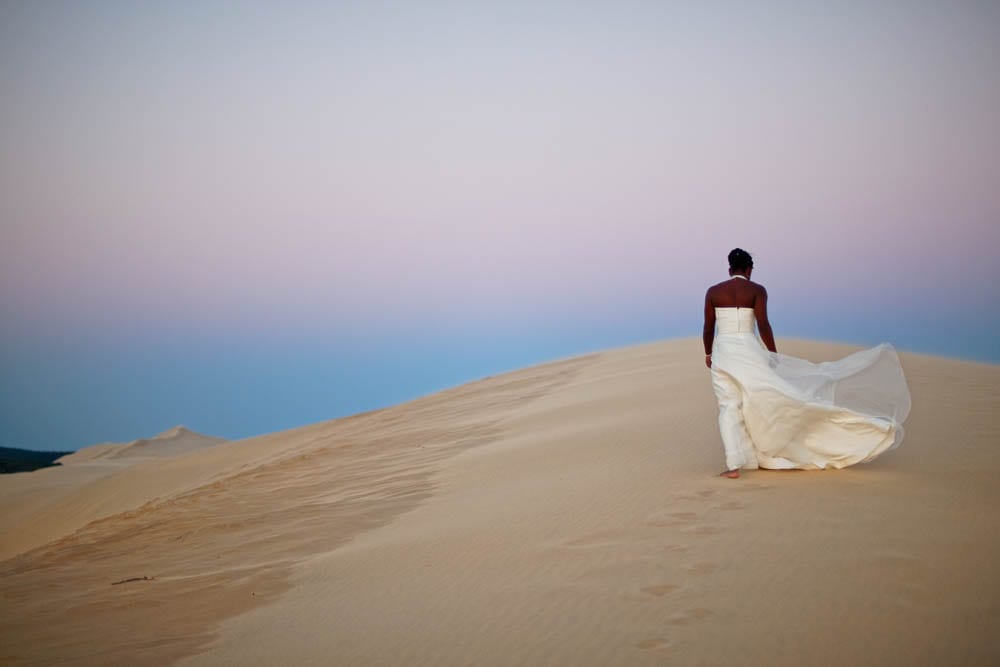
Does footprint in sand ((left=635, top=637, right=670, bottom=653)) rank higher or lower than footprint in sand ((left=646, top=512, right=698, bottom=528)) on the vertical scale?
lower

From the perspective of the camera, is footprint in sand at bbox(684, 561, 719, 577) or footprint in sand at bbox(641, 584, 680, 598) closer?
footprint in sand at bbox(641, 584, 680, 598)

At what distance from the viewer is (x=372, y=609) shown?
209 inches

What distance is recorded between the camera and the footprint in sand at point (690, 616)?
14.1 ft

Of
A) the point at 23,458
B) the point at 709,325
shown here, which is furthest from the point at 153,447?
the point at 709,325

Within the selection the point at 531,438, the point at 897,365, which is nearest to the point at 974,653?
the point at 897,365

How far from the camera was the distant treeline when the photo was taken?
3848cm

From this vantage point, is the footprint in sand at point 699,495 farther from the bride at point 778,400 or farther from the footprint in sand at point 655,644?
the footprint in sand at point 655,644

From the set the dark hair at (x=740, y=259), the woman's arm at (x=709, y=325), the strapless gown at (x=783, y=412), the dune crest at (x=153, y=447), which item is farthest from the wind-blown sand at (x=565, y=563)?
the dune crest at (x=153, y=447)

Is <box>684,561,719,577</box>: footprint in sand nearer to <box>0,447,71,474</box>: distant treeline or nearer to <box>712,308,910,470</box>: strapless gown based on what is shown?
<box>712,308,910,470</box>: strapless gown

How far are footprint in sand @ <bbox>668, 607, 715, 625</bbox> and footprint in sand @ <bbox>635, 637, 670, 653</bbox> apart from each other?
198 mm

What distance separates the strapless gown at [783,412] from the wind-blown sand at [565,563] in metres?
0.23

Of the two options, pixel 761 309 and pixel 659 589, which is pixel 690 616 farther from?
pixel 761 309

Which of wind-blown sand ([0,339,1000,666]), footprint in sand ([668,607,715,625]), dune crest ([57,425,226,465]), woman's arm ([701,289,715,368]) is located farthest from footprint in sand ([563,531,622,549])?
dune crest ([57,425,226,465])

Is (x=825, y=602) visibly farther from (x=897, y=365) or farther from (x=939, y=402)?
(x=939, y=402)
